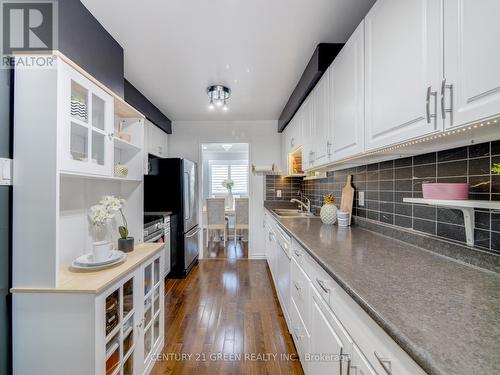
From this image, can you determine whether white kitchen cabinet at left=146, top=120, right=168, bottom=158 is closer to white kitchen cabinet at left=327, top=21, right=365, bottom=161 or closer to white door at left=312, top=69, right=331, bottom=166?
white door at left=312, top=69, right=331, bottom=166

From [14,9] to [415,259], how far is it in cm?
236

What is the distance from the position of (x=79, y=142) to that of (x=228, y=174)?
5.93 m

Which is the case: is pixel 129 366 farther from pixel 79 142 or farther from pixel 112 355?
pixel 79 142

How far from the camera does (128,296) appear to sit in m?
1.32

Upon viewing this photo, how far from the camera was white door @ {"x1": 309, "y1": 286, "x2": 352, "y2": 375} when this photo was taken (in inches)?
34.7

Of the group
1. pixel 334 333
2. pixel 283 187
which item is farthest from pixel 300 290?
pixel 283 187

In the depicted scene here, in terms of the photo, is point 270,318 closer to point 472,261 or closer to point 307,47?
point 472,261

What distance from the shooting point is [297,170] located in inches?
127

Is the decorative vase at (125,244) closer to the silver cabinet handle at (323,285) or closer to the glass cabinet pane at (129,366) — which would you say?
the glass cabinet pane at (129,366)

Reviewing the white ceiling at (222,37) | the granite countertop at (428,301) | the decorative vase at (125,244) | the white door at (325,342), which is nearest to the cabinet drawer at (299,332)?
the white door at (325,342)

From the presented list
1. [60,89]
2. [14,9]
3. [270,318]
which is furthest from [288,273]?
[14,9]

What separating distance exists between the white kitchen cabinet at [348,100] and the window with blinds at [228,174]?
5.41 metres

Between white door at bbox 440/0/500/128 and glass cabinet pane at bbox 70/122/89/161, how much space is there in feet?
5.36

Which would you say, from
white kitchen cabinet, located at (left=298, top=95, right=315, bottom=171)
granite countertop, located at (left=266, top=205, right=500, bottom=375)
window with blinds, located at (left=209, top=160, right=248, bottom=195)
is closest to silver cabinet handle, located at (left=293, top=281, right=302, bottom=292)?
granite countertop, located at (left=266, top=205, right=500, bottom=375)
